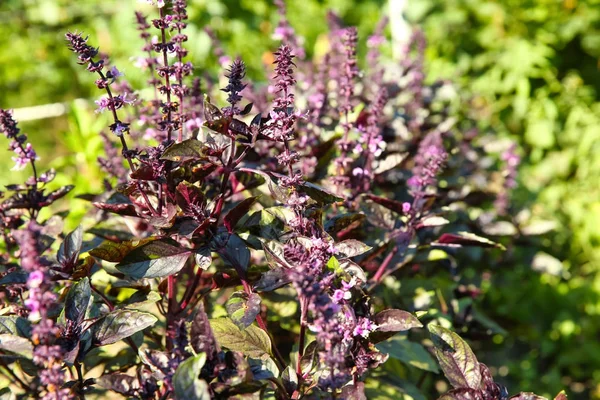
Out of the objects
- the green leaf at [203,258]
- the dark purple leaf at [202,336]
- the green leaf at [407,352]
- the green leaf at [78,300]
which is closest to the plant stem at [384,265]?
the green leaf at [407,352]

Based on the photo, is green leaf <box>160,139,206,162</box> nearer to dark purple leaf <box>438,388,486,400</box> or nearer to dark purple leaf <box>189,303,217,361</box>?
dark purple leaf <box>189,303,217,361</box>

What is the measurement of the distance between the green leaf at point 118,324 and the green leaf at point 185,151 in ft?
1.24

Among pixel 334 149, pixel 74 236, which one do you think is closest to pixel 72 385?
pixel 74 236

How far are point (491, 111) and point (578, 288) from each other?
226cm

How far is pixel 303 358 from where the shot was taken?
1.43 m

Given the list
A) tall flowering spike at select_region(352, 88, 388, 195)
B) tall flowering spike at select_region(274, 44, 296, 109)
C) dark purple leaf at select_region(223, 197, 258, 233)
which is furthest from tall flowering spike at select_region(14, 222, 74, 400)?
tall flowering spike at select_region(352, 88, 388, 195)

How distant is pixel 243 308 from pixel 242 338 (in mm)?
104

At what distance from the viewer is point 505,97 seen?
5164 millimetres

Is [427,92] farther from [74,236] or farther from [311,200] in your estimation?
[74,236]

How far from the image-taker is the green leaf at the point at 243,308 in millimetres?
1309

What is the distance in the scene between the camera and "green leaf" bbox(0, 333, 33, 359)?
1211 mm

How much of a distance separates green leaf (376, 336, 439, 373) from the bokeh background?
0.41 metres

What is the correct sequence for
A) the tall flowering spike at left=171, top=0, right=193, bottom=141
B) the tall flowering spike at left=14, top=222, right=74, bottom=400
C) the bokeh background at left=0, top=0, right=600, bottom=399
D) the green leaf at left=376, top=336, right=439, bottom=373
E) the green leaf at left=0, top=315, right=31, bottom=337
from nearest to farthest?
1. the tall flowering spike at left=14, top=222, right=74, bottom=400
2. the green leaf at left=0, top=315, right=31, bottom=337
3. the tall flowering spike at left=171, top=0, right=193, bottom=141
4. the green leaf at left=376, top=336, right=439, bottom=373
5. the bokeh background at left=0, top=0, right=600, bottom=399

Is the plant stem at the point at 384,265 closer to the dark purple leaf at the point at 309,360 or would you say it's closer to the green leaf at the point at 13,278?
the dark purple leaf at the point at 309,360
